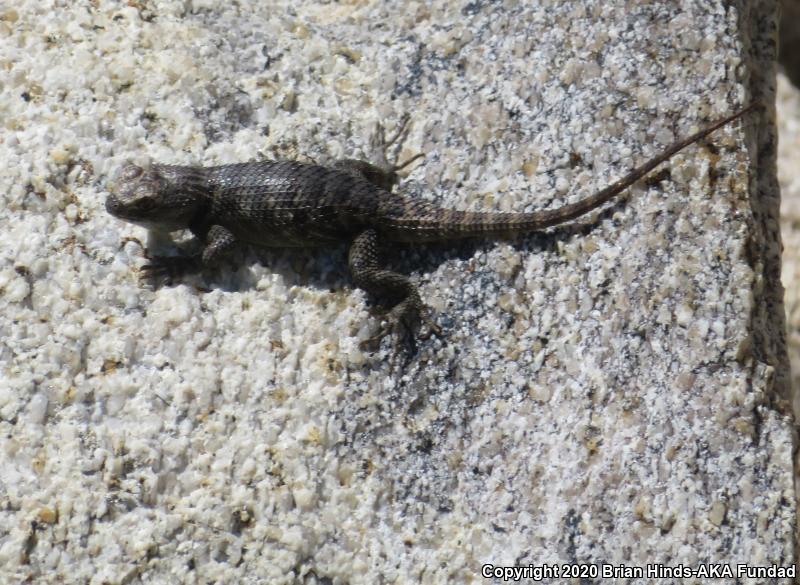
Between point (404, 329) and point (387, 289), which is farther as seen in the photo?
point (387, 289)

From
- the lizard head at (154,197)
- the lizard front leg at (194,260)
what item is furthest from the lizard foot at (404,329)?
the lizard head at (154,197)

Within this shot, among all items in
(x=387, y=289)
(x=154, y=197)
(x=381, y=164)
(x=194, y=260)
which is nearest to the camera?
(x=154, y=197)

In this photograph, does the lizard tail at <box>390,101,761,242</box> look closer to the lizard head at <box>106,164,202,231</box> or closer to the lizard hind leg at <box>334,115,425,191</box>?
the lizard hind leg at <box>334,115,425,191</box>

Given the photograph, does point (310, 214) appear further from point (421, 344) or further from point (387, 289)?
point (421, 344)

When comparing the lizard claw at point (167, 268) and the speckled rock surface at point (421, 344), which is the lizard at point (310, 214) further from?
the speckled rock surface at point (421, 344)

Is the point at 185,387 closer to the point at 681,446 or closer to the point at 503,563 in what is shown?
the point at 503,563

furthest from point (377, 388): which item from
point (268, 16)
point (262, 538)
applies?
point (268, 16)

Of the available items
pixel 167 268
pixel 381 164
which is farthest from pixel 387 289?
pixel 167 268
